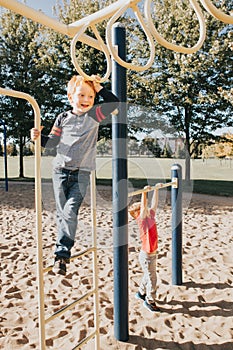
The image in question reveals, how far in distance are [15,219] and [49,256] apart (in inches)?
108

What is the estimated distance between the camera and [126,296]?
270 cm

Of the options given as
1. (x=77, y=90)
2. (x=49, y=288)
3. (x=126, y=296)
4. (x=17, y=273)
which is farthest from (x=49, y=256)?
(x=77, y=90)

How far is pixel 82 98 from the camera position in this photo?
6.63 ft

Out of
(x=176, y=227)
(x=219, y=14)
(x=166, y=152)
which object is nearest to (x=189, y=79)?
(x=166, y=152)

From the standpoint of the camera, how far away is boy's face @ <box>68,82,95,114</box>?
200cm

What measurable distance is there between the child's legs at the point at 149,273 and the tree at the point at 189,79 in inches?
376

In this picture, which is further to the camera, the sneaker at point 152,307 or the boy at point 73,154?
the sneaker at point 152,307

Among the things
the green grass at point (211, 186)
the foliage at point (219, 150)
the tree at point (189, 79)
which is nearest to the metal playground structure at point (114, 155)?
the green grass at point (211, 186)

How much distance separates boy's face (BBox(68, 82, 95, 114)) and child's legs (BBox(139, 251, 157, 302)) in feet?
5.54

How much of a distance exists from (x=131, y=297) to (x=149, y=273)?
1.73 ft

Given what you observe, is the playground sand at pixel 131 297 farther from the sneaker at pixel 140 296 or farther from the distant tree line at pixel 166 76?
the distant tree line at pixel 166 76

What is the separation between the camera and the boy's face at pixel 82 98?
1998mm

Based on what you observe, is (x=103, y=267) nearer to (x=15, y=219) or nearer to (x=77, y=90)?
(x=77, y=90)

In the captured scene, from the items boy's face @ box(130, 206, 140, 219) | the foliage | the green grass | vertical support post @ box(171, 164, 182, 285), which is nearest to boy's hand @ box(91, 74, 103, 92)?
boy's face @ box(130, 206, 140, 219)
